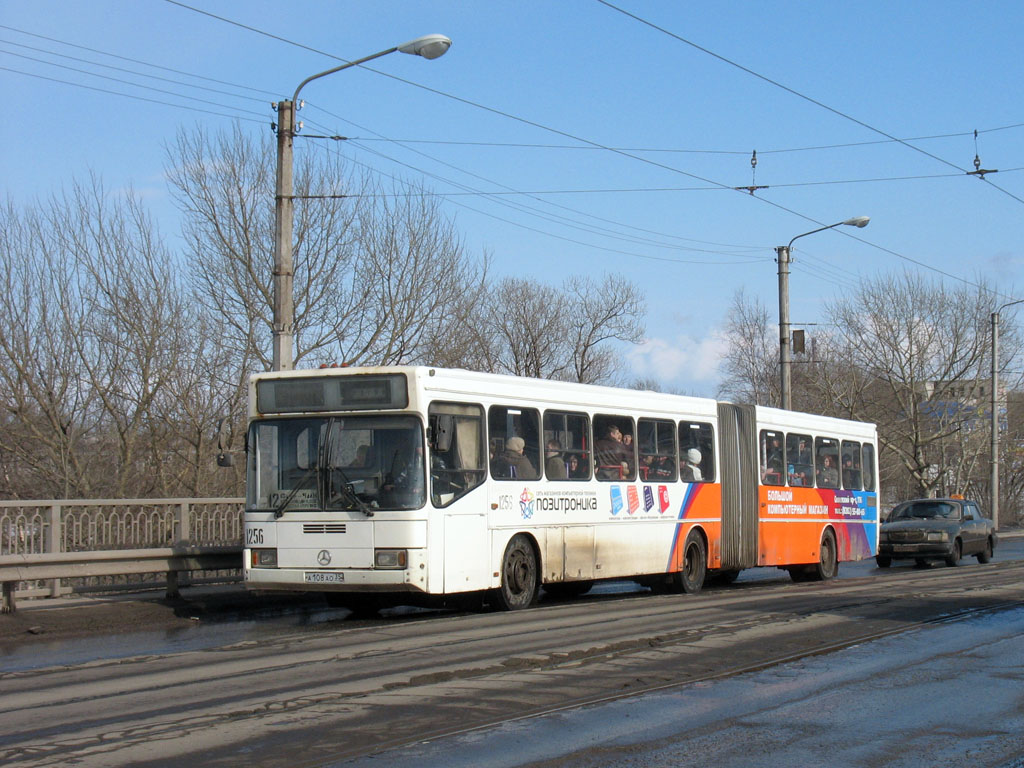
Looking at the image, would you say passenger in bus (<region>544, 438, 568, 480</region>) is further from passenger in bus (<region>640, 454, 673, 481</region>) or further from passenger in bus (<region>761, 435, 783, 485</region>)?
passenger in bus (<region>761, 435, 783, 485</region>)

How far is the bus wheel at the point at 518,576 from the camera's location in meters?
14.8

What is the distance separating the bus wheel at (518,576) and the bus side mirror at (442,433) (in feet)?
5.83

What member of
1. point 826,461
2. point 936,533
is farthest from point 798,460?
point 936,533

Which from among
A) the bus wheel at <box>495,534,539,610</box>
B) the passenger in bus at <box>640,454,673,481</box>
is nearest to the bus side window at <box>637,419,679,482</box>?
the passenger in bus at <box>640,454,673,481</box>

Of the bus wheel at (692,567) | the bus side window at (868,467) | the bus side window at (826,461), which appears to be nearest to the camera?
the bus wheel at (692,567)

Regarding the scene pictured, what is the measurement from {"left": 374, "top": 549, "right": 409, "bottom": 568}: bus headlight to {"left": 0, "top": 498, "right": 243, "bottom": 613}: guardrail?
11.6 ft

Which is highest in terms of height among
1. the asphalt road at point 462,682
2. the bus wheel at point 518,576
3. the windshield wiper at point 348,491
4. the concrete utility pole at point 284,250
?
the concrete utility pole at point 284,250

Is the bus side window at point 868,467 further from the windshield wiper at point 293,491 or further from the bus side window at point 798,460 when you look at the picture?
the windshield wiper at point 293,491

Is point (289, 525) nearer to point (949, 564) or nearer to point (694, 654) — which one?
point (694, 654)

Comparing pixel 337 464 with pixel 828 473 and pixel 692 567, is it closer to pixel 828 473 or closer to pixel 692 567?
pixel 692 567

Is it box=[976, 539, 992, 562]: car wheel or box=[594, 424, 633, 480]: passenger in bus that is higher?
box=[594, 424, 633, 480]: passenger in bus

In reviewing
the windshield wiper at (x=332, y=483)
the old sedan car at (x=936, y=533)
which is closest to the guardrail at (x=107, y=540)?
the windshield wiper at (x=332, y=483)

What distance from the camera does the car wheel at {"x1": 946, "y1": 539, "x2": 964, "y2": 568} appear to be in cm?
2711

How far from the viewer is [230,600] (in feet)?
53.3
